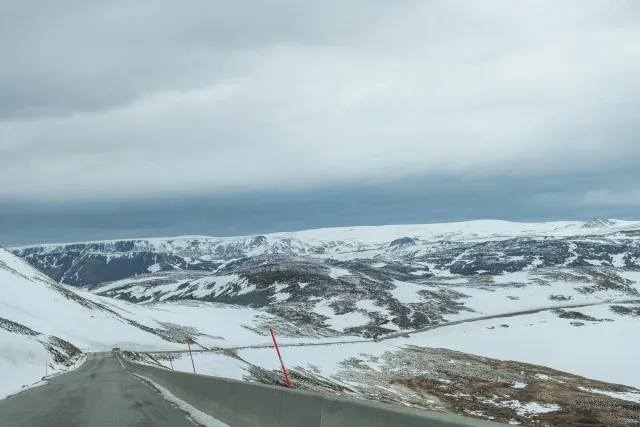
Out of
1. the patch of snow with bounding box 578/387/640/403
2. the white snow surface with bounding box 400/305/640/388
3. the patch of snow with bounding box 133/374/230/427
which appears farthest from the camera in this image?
the white snow surface with bounding box 400/305/640/388

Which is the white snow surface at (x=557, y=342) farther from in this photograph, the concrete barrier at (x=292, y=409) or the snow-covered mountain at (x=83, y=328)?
the concrete barrier at (x=292, y=409)

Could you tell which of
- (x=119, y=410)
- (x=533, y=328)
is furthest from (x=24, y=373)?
(x=533, y=328)

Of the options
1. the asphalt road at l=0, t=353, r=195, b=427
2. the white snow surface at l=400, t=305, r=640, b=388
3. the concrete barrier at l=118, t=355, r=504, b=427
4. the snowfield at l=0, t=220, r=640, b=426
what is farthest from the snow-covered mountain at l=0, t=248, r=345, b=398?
the white snow surface at l=400, t=305, r=640, b=388

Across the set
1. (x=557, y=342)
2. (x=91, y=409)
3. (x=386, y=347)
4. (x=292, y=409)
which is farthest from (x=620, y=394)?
(x=292, y=409)

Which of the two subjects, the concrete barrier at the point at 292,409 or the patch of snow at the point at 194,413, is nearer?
the concrete barrier at the point at 292,409

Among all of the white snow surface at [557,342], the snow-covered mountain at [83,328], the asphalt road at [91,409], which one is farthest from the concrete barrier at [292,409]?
the white snow surface at [557,342]

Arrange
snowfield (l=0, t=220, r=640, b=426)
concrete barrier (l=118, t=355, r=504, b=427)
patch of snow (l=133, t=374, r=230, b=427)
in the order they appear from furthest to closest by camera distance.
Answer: snowfield (l=0, t=220, r=640, b=426) → patch of snow (l=133, t=374, r=230, b=427) → concrete barrier (l=118, t=355, r=504, b=427)

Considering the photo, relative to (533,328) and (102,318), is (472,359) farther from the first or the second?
(102,318)

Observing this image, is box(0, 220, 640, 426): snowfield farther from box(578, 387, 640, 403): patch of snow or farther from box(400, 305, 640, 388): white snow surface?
box(400, 305, 640, 388): white snow surface

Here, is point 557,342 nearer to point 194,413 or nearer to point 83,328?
point 83,328
